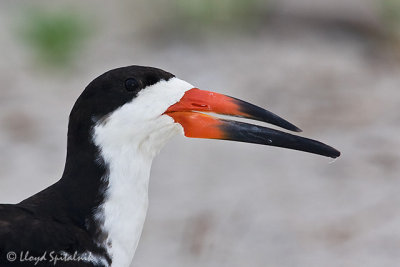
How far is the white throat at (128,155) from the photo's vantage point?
10.8 ft

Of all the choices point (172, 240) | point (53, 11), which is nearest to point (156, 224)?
point (172, 240)

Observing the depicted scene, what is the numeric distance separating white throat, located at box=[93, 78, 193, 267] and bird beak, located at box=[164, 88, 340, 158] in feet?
0.20

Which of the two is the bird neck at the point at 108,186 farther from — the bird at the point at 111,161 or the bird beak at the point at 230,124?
the bird beak at the point at 230,124

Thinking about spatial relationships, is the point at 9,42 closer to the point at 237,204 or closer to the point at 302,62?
the point at 302,62

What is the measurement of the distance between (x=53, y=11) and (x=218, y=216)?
10.7 feet

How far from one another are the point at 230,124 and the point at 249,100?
347 centimetres

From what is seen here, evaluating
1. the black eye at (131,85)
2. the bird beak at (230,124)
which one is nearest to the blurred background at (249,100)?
the bird beak at (230,124)

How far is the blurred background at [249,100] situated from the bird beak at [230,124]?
1925 millimetres

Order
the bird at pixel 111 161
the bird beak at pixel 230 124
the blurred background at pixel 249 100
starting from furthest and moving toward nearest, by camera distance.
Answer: the blurred background at pixel 249 100 < the bird beak at pixel 230 124 < the bird at pixel 111 161

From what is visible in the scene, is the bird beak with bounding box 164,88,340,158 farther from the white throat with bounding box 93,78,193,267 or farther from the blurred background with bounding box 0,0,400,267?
the blurred background with bounding box 0,0,400,267

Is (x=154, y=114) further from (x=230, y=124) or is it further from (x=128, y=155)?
(x=230, y=124)

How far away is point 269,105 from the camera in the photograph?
6.84 m

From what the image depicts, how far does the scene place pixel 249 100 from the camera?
6.89 meters

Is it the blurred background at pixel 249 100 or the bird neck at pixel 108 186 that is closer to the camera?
the bird neck at pixel 108 186
